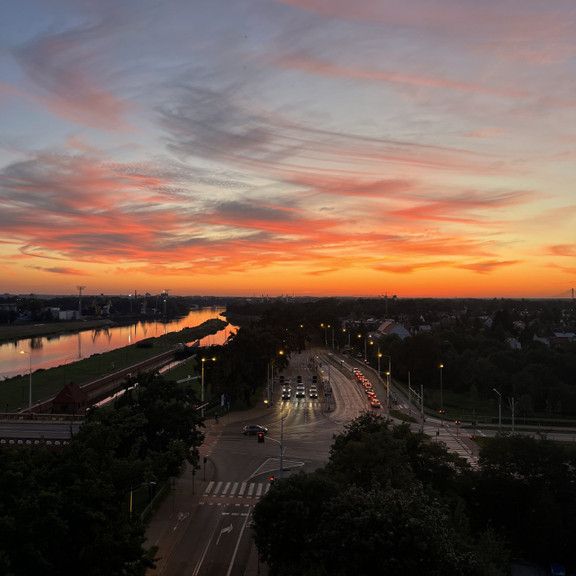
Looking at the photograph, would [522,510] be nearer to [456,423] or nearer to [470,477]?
[470,477]

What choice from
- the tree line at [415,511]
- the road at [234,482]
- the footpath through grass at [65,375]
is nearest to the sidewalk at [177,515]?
the road at [234,482]

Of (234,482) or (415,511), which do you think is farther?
(234,482)

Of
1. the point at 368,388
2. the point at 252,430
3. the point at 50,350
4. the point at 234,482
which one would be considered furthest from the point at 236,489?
the point at 50,350

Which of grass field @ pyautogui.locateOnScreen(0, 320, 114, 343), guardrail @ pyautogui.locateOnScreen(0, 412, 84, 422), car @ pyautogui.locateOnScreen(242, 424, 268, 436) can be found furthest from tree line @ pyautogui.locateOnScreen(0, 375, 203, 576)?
grass field @ pyautogui.locateOnScreen(0, 320, 114, 343)

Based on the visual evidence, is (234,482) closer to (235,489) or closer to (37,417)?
(235,489)

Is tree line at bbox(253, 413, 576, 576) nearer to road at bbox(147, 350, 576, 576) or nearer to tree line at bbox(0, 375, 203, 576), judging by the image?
road at bbox(147, 350, 576, 576)
